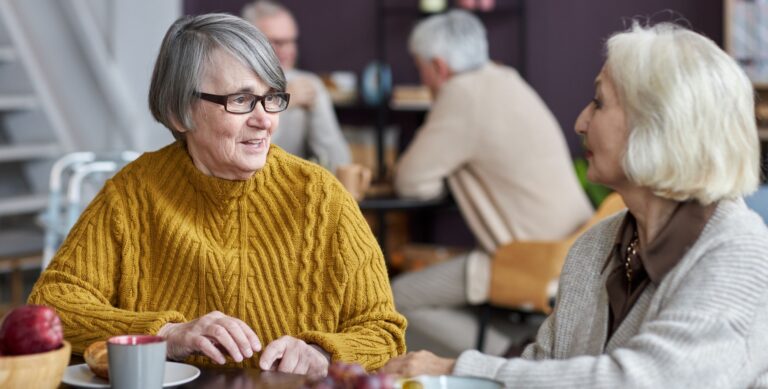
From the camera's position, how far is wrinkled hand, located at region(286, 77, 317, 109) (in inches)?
176

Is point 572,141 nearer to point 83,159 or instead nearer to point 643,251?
point 83,159

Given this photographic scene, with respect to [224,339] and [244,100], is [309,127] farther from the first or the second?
[224,339]

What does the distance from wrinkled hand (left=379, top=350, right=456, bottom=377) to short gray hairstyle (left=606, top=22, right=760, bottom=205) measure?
1.07ft

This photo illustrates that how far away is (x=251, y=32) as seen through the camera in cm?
185

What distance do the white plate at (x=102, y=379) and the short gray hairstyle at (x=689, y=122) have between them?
61 cm

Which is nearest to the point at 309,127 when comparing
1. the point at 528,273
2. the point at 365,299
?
the point at 528,273

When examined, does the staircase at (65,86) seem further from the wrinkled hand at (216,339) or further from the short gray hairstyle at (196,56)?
the wrinkled hand at (216,339)

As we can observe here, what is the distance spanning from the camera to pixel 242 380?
146 centimetres

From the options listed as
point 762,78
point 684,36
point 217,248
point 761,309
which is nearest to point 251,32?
point 217,248

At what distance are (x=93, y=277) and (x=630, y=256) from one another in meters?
0.86

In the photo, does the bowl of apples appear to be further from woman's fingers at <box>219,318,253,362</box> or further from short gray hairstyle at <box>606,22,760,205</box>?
short gray hairstyle at <box>606,22,760,205</box>

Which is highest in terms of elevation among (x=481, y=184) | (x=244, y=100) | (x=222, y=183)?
(x=244, y=100)

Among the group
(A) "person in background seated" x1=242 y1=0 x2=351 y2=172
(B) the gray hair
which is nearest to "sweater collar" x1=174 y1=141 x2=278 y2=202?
(A) "person in background seated" x1=242 y1=0 x2=351 y2=172

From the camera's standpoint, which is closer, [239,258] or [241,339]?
[241,339]
